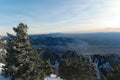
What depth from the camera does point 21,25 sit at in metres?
30.5

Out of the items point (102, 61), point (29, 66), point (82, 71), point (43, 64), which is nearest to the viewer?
point (29, 66)

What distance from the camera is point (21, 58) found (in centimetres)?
3059

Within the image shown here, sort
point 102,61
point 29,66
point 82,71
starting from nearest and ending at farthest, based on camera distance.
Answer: point 29,66
point 82,71
point 102,61

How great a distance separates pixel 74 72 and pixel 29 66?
29.0 m

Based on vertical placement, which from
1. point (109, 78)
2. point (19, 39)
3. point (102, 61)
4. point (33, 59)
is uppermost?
point (19, 39)

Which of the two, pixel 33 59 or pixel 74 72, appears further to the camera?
pixel 74 72

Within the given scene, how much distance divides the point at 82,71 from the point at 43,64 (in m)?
25.1

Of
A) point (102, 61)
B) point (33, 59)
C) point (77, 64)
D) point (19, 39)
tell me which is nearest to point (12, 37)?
point (19, 39)

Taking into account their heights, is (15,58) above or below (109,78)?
above

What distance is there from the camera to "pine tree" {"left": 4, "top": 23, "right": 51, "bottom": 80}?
3045 centimetres

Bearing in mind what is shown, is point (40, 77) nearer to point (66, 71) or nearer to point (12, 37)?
point (12, 37)

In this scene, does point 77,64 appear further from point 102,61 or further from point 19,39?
point 102,61

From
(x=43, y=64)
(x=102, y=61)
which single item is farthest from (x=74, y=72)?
(x=102, y=61)

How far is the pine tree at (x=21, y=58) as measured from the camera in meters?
30.5
